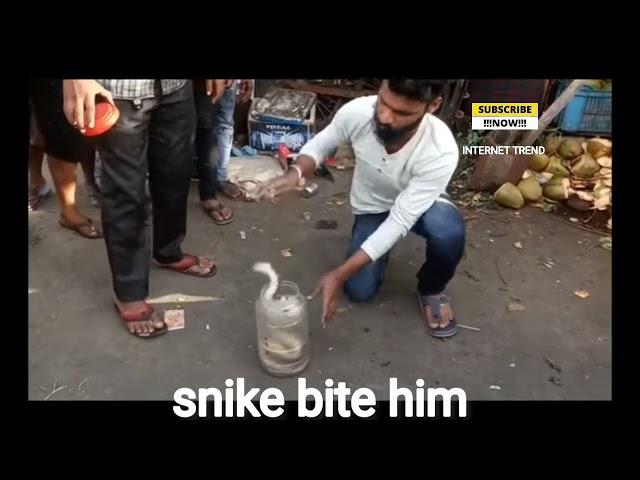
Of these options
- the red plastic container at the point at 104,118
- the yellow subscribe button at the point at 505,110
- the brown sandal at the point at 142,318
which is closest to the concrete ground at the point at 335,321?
the brown sandal at the point at 142,318

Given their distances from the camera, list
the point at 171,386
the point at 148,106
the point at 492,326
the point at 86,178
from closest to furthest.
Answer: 1. the point at 148,106
2. the point at 171,386
3. the point at 492,326
4. the point at 86,178

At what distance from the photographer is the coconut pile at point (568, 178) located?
2318 mm

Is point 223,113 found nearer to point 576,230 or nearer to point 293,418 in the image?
point 293,418

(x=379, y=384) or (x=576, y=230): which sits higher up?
(x=576, y=230)

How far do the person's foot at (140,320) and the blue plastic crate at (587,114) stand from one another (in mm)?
1810

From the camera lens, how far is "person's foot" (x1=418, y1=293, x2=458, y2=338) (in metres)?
1.87

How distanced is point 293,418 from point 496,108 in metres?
1.23

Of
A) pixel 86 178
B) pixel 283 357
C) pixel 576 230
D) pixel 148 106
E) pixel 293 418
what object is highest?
pixel 148 106

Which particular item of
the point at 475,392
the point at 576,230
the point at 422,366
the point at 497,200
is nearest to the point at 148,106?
the point at 422,366

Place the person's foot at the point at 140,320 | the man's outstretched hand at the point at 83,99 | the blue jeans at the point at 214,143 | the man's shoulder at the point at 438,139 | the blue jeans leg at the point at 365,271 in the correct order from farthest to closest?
the blue jeans at the point at 214,143 → the blue jeans leg at the point at 365,271 → the person's foot at the point at 140,320 → the man's shoulder at the point at 438,139 → the man's outstretched hand at the point at 83,99

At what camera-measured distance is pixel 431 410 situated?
1612 millimetres

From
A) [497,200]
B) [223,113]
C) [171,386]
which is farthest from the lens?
[497,200]

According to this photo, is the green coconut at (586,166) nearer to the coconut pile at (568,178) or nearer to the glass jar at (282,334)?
the coconut pile at (568,178)

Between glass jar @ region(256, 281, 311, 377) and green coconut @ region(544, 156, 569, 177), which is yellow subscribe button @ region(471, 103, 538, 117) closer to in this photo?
green coconut @ region(544, 156, 569, 177)
